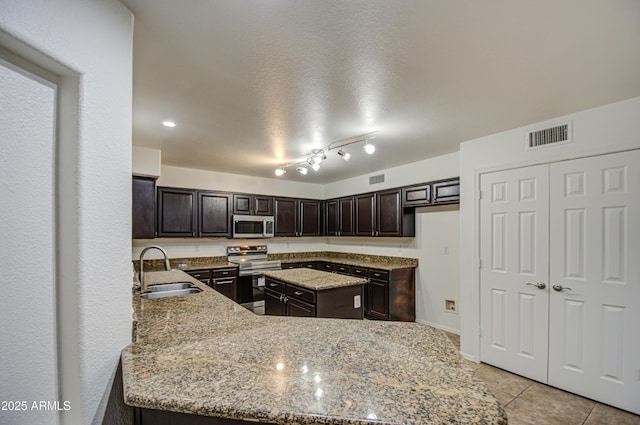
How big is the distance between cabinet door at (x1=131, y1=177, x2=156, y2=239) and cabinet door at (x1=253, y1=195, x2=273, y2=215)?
2574 mm

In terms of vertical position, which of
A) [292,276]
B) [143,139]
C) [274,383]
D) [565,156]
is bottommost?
[292,276]

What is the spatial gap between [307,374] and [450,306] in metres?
3.84

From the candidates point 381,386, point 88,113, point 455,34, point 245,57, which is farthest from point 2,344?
point 455,34

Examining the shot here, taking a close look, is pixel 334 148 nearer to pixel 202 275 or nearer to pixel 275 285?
pixel 275 285

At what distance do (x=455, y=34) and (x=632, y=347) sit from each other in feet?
9.07

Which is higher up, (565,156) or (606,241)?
(565,156)

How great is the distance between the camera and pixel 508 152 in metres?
2.93

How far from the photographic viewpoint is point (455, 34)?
1463 millimetres

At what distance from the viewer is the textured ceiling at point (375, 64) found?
4.33 feet

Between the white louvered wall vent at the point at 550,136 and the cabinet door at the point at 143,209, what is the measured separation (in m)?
3.73

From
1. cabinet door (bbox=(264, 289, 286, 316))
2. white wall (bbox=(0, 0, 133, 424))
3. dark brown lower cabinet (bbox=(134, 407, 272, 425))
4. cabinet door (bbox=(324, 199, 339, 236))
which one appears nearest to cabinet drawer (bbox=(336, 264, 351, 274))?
cabinet door (bbox=(324, 199, 339, 236))

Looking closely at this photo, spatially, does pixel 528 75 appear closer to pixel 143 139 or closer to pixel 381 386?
pixel 381 386

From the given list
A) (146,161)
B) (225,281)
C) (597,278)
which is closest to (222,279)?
(225,281)

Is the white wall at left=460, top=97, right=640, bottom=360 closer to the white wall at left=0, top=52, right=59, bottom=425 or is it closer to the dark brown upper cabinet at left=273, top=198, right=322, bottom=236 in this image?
the dark brown upper cabinet at left=273, top=198, right=322, bottom=236
